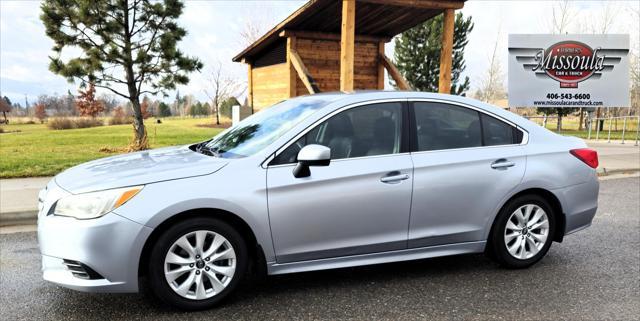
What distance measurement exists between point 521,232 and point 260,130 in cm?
244

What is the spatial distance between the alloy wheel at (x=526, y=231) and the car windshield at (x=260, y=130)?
6.43 ft

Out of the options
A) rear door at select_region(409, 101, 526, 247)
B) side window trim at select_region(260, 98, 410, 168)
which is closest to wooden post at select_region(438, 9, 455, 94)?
rear door at select_region(409, 101, 526, 247)

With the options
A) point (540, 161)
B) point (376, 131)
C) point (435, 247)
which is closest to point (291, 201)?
point (376, 131)

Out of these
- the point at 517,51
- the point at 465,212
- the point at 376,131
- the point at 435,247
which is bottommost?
the point at 435,247

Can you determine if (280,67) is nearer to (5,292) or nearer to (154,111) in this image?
(5,292)

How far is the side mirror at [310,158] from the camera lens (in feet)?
10.8

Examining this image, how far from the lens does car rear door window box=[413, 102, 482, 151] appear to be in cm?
394

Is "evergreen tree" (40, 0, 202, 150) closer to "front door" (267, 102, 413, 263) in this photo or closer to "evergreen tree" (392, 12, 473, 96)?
"front door" (267, 102, 413, 263)

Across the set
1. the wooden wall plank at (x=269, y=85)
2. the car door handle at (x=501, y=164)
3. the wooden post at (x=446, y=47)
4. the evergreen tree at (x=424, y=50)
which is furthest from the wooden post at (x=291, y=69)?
the evergreen tree at (x=424, y=50)

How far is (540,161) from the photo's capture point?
13.7ft

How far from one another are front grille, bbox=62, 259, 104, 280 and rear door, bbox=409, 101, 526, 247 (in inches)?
90.1

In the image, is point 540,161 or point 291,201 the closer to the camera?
point 291,201

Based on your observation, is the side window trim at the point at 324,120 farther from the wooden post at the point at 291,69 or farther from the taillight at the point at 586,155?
the wooden post at the point at 291,69

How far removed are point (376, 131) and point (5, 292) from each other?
3.15m
